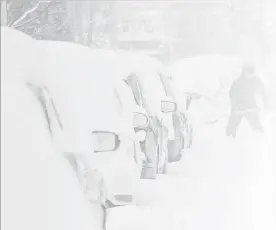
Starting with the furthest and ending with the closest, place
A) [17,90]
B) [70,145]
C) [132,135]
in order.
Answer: [132,135], [70,145], [17,90]

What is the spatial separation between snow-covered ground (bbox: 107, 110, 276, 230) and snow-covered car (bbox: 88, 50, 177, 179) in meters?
0.04

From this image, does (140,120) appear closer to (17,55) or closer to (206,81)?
(206,81)

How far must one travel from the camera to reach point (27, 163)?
1.36 m

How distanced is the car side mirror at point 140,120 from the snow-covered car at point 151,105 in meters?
0.01

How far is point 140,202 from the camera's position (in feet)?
5.20

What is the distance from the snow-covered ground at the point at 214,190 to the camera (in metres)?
1.62

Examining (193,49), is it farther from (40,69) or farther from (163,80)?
(40,69)

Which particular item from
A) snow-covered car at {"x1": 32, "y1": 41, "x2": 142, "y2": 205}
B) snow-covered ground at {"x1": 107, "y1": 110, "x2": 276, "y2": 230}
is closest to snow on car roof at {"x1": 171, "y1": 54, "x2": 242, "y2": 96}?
snow-covered ground at {"x1": 107, "y1": 110, "x2": 276, "y2": 230}

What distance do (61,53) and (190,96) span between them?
40cm

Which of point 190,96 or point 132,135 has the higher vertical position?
point 190,96

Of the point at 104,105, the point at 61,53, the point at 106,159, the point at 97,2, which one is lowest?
the point at 106,159

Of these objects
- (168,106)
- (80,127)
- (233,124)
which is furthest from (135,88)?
(233,124)

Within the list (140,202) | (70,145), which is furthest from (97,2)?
(140,202)

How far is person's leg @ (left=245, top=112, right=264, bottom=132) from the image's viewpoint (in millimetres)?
1731
